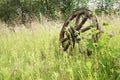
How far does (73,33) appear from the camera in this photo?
4.29 m

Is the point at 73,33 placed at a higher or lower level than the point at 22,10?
higher

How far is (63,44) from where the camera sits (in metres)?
4.78

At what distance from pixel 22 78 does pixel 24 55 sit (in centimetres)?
129

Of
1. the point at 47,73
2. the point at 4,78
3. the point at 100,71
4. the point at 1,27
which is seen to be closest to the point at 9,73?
the point at 4,78

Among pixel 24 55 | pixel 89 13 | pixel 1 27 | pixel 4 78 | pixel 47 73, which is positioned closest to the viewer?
pixel 4 78

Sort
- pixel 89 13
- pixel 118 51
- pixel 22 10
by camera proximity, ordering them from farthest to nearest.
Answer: pixel 22 10
pixel 89 13
pixel 118 51

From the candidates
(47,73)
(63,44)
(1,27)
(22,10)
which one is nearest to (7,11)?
(22,10)

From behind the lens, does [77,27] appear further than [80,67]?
Yes

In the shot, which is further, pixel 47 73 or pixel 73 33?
pixel 73 33

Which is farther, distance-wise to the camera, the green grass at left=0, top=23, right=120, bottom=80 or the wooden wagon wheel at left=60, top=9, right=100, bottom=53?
the wooden wagon wheel at left=60, top=9, right=100, bottom=53

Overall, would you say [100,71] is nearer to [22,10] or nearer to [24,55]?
[24,55]

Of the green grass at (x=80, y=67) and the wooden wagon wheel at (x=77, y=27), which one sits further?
the wooden wagon wheel at (x=77, y=27)

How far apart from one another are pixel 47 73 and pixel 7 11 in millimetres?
13835

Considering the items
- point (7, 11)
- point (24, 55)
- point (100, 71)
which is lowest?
point (7, 11)
